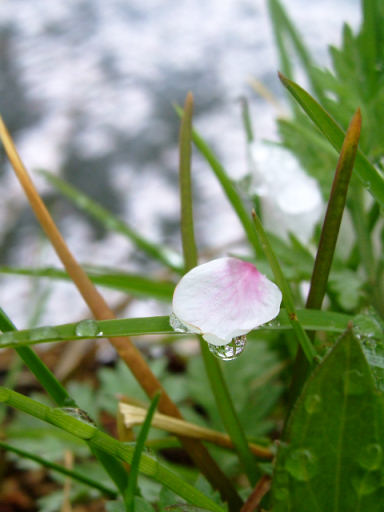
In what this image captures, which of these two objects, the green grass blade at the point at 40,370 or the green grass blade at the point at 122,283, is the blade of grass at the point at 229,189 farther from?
the green grass blade at the point at 40,370

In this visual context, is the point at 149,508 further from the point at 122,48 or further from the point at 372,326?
the point at 122,48

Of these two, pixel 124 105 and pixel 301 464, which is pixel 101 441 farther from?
pixel 124 105

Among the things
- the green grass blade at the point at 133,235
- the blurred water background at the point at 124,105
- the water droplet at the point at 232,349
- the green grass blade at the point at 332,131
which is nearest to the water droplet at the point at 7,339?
the water droplet at the point at 232,349

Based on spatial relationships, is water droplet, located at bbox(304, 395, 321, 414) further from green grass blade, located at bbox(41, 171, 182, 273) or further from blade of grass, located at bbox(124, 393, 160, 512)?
green grass blade, located at bbox(41, 171, 182, 273)

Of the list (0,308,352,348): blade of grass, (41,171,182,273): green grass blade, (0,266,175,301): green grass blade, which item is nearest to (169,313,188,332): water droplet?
(0,308,352,348): blade of grass

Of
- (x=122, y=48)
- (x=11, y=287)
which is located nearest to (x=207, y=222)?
(x=11, y=287)

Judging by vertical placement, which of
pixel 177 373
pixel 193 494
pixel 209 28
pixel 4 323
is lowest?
pixel 177 373
